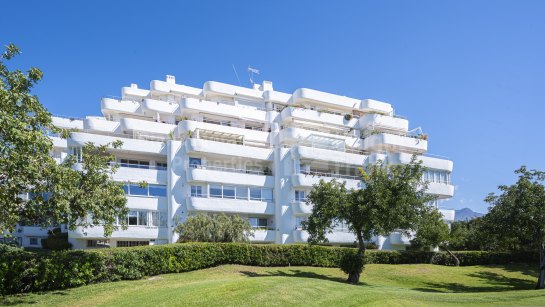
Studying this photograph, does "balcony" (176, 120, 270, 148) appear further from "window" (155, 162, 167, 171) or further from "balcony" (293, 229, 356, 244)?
"balcony" (293, 229, 356, 244)

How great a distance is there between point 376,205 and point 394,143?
25600mm

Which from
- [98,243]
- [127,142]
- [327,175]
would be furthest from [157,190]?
[327,175]

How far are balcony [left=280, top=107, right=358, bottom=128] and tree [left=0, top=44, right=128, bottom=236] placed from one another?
32.5 meters

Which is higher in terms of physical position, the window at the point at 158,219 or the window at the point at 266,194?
the window at the point at 266,194

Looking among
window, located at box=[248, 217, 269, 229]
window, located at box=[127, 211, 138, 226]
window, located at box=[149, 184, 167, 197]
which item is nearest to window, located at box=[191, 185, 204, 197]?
window, located at box=[149, 184, 167, 197]

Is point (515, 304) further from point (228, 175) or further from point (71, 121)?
point (71, 121)

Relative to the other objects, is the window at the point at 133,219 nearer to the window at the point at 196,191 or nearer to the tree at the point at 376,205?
the window at the point at 196,191

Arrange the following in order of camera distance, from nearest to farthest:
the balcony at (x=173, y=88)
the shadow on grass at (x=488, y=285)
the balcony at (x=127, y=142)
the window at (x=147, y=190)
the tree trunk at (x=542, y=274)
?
the shadow on grass at (x=488, y=285), the tree trunk at (x=542, y=274), the balcony at (x=127, y=142), the window at (x=147, y=190), the balcony at (x=173, y=88)

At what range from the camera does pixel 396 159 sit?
2074 inches

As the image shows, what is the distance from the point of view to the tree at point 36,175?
17.1m

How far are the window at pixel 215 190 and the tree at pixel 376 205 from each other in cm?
1447

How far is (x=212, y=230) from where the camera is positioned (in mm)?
36719

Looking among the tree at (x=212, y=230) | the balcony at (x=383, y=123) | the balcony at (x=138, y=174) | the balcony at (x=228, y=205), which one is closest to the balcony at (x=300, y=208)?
the balcony at (x=228, y=205)

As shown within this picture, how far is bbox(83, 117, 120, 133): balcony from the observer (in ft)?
158
